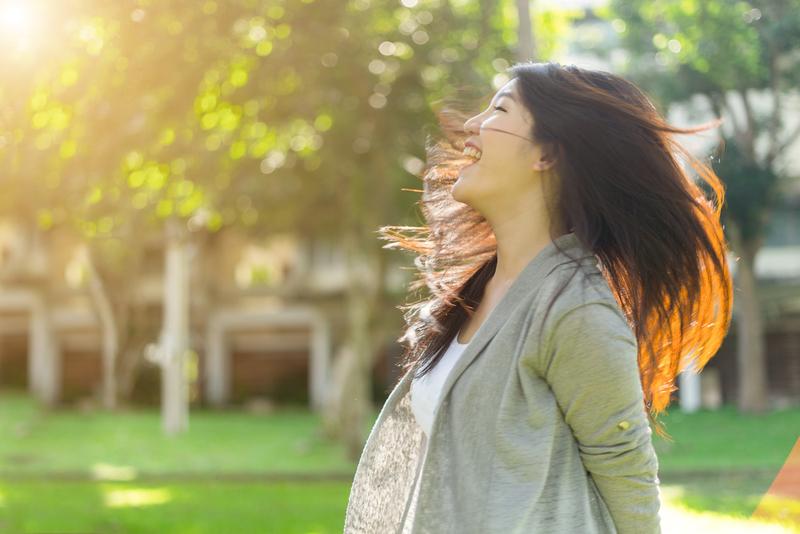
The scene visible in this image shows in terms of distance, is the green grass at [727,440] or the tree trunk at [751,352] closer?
the green grass at [727,440]

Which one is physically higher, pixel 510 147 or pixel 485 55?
pixel 485 55

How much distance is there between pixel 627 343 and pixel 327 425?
954 inches

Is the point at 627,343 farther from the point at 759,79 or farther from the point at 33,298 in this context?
the point at 33,298

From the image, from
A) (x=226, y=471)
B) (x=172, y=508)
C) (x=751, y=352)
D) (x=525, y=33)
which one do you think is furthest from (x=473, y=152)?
(x=751, y=352)

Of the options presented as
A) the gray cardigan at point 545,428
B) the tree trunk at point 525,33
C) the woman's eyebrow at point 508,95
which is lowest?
the gray cardigan at point 545,428

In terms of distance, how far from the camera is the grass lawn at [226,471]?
12469 millimetres

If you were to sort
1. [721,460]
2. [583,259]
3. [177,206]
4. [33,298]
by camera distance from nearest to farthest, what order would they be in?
[583,259] → [177,206] → [721,460] → [33,298]

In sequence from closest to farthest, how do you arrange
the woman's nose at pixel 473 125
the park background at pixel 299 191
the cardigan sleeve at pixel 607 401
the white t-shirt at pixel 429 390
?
the cardigan sleeve at pixel 607 401
the white t-shirt at pixel 429 390
the woman's nose at pixel 473 125
the park background at pixel 299 191

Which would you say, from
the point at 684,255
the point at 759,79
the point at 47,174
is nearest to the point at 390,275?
the point at 759,79

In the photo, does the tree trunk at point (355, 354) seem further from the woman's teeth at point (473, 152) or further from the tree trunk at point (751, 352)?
the woman's teeth at point (473, 152)

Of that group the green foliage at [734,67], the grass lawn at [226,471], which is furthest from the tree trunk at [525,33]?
the grass lawn at [226,471]

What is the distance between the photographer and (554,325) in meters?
2.41

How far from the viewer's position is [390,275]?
34.9m

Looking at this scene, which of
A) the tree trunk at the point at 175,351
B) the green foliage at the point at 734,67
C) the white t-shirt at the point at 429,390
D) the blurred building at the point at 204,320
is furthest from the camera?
the blurred building at the point at 204,320
